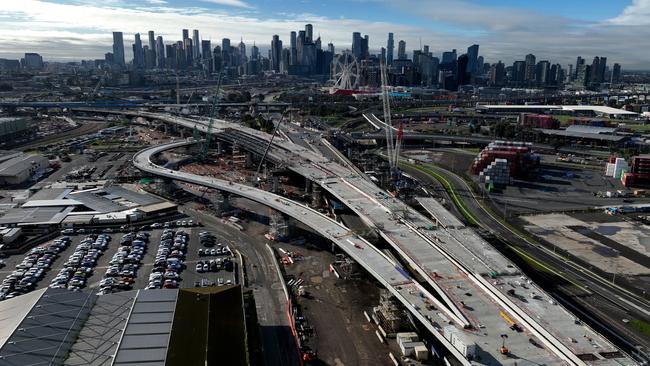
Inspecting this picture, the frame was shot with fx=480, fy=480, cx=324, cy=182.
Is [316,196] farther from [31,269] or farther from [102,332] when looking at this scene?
[102,332]

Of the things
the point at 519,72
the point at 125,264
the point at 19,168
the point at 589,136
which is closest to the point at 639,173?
the point at 589,136

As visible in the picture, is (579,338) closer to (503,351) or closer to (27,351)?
(503,351)

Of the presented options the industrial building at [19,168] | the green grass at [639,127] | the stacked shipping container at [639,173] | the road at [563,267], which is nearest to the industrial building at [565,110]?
the green grass at [639,127]

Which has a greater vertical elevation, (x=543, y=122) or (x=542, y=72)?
(x=542, y=72)

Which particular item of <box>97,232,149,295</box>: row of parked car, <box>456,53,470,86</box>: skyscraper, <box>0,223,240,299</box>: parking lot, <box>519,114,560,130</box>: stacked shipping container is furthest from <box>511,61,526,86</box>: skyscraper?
<box>97,232,149,295</box>: row of parked car

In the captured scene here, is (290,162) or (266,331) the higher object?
(290,162)

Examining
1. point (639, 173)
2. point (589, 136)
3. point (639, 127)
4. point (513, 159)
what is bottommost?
point (639, 173)

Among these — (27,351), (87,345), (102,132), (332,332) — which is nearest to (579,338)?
(332,332)
